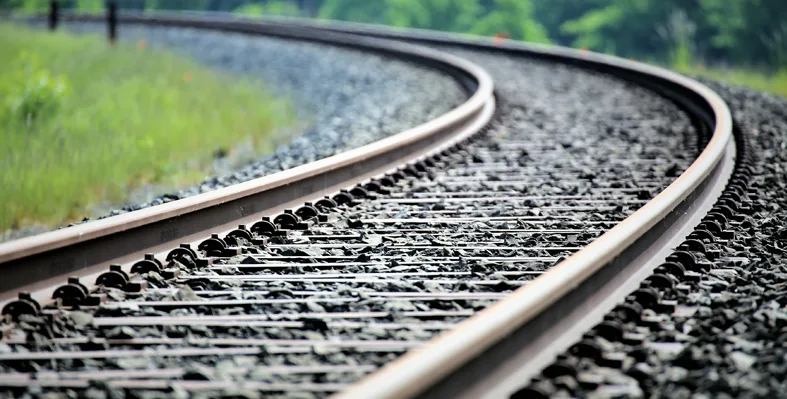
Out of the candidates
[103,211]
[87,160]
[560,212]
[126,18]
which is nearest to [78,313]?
[560,212]

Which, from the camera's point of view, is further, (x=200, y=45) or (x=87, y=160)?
(x=200, y=45)

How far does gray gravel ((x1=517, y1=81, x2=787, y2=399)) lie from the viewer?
3109 mm

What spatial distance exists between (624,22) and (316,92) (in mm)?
20622

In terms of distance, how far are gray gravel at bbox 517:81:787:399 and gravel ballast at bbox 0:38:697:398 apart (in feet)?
2.01

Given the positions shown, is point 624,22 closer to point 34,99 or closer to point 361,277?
point 34,99

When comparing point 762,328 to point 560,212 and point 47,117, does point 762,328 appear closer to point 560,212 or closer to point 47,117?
point 560,212

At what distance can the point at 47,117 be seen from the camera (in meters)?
11.3

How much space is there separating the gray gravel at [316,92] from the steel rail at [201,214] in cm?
80

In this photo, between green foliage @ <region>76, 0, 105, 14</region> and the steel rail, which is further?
green foliage @ <region>76, 0, 105, 14</region>

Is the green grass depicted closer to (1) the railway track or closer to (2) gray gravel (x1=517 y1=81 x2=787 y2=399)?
(1) the railway track

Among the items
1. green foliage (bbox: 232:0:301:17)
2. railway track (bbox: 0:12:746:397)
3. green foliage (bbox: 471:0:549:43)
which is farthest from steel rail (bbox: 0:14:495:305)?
green foliage (bbox: 232:0:301:17)

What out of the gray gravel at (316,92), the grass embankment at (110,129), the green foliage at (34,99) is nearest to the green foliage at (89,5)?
the gray gravel at (316,92)

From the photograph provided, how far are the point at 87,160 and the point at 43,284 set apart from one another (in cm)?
502

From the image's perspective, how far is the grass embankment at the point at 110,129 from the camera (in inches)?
311
